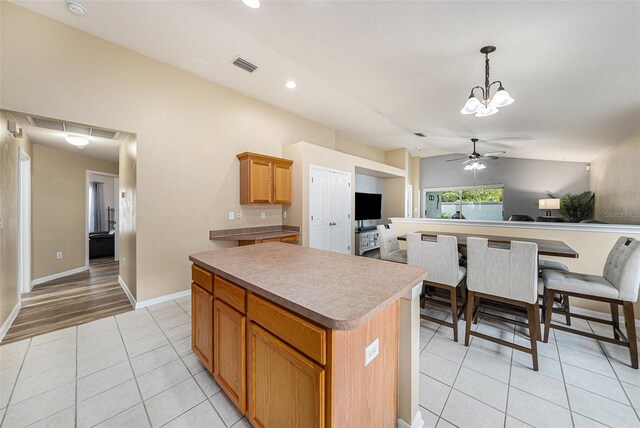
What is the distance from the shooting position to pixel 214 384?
1758mm

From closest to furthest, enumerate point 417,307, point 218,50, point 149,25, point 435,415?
point 417,307, point 435,415, point 149,25, point 218,50

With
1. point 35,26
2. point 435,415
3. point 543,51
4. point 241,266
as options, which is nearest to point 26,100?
point 35,26

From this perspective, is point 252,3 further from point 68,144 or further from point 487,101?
point 68,144

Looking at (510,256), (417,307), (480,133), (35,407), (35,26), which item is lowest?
(35,407)

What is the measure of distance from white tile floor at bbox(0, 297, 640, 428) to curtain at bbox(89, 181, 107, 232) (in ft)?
17.2

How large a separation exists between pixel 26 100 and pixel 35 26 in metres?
0.75

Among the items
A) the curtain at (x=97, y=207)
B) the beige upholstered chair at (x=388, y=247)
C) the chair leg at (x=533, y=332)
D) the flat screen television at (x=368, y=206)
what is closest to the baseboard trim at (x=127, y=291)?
the beige upholstered chair at (x=388, y=247)

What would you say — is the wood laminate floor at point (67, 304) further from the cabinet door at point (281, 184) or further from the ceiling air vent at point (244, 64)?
the ceiling air vent at point (244, 64)

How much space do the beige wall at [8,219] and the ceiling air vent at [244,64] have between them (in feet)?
7.86

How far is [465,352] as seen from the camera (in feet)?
6.97

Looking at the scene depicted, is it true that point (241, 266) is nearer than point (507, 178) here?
Yes

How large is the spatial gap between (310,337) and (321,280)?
1.23 feet

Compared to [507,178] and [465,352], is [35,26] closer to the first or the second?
[465,352]

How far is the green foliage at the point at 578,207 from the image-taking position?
5664 millimetres
